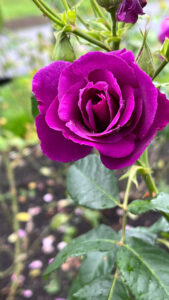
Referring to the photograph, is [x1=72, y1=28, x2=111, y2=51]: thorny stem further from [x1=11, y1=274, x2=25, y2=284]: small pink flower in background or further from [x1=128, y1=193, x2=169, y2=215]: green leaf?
[x1=11, y1=274, x2=25, y2=284]: small pink flower in background

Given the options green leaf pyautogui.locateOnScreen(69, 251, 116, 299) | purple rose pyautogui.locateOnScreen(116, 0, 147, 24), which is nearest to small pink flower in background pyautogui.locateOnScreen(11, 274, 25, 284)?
green leaf pyautogui.locateOnScreen(69, 251, 116, 299)

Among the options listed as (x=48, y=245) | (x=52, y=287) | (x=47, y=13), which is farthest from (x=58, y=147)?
(x=48, y=245)

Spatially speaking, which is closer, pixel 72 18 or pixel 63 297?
pixel 72 18

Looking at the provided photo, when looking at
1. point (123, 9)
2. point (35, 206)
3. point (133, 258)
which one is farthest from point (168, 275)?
point (35, 206)

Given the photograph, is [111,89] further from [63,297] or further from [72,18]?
[63,297]

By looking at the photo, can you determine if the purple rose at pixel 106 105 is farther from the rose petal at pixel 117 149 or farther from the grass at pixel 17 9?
the grass at pixel 17 9

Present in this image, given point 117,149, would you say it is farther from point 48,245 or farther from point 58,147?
point 48,245
